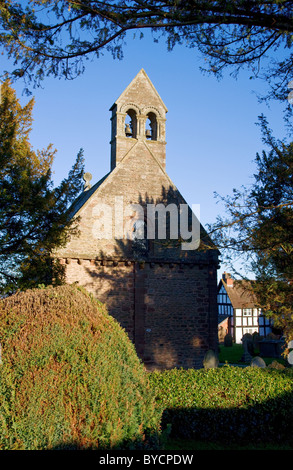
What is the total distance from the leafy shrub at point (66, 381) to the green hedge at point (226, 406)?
3.95 m

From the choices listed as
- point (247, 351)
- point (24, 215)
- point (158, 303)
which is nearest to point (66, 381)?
point (24, 215)

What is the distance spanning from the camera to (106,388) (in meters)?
3.96

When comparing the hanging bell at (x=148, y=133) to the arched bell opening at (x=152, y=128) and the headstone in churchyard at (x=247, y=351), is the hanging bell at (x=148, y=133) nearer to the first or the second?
the arched bell opening at (x=152, y=128)

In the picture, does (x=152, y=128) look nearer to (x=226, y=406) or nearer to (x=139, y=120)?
(x=139, y=120)

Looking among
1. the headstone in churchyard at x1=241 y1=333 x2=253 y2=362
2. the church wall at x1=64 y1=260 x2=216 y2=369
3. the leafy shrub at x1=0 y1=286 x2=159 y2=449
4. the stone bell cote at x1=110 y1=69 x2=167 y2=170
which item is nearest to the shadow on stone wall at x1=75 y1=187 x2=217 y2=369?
the church wall at x1=64 y1=260 x2=216 y2=369

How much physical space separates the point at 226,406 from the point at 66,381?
5.42m

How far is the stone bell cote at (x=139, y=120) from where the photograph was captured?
19.8 metres

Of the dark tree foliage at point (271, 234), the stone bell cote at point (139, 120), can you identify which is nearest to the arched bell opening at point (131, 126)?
the stone bell cote at point (139, 120)

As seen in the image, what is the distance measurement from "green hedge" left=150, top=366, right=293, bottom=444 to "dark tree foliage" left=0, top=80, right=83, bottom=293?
5.70 m

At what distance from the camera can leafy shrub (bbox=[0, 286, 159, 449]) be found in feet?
12.1

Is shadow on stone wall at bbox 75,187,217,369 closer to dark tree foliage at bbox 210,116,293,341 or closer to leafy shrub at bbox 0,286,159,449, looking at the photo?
dark tree foliage at bbox 210,116,293,341

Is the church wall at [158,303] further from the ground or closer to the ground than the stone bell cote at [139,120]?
closer to the ground

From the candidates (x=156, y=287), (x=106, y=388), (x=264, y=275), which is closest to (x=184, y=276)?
(x=156, y=287)

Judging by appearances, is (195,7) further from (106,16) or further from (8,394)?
(8,394)
